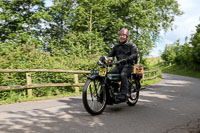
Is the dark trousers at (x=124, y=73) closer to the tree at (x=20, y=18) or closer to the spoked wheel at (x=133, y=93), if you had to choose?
the spoked wheel at (x=133, y=93)

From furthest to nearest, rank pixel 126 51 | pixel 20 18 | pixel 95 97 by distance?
pixel 20 18
pixel 126 51
pixel 95 97

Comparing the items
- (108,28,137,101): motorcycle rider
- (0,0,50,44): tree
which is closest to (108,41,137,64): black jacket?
(108,28,137,101): motorcycle rider

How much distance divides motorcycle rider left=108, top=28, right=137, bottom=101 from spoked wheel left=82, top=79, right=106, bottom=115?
0.52 meters

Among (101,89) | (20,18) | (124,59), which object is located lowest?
(101,89)

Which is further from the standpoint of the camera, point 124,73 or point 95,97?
point 124,73

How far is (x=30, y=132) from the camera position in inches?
146

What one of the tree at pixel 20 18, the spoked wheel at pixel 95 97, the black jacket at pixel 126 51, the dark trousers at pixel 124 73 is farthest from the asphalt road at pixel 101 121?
the tree at pixel 20 18

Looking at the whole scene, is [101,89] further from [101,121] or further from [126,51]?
[126,51]

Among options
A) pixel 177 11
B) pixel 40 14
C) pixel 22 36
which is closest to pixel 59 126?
pixel 22 36

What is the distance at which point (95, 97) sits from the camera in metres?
5.25

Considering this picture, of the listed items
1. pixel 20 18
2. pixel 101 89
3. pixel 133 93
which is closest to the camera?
pixel 101 89

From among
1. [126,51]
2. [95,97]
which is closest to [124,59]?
[126,51]

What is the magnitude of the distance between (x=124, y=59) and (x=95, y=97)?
1.31 m

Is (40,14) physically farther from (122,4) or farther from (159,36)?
(159,36)
